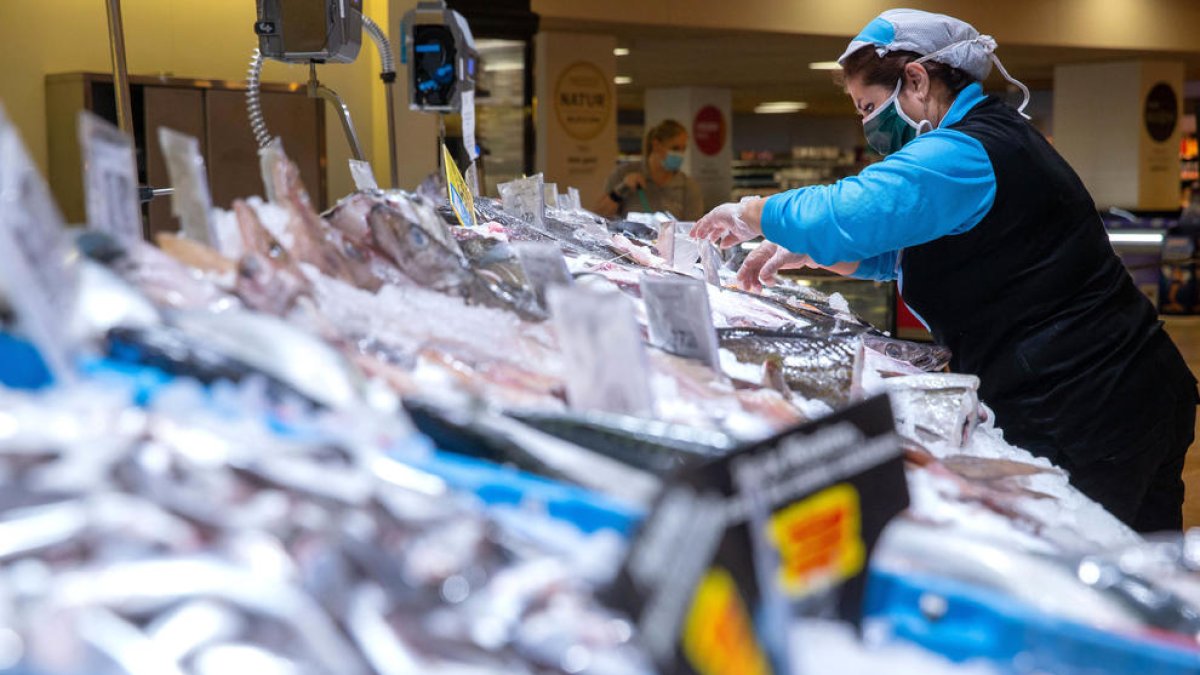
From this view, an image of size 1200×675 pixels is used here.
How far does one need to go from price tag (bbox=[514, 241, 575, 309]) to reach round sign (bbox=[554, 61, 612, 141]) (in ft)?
33.1

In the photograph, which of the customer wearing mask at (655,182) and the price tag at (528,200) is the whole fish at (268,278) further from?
the customer wearing mask at (655,182)

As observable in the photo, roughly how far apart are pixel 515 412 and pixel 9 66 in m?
6.68

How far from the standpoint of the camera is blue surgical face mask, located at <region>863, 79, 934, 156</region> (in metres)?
2.46

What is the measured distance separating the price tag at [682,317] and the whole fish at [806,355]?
12 cm

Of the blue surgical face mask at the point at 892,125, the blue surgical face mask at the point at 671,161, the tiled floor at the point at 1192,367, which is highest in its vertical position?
the blue surgical face mask at the point at 892,125

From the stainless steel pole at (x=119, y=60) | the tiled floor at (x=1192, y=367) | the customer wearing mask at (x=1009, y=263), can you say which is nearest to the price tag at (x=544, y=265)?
the customer wearing mask at (x=1009, y=263)

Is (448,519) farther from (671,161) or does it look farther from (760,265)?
(671,161)

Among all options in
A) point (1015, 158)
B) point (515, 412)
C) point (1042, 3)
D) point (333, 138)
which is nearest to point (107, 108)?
point (333, 138)

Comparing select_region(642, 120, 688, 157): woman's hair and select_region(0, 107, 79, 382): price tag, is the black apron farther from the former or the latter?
select_region(642, 120, 688, 157): woman's hair

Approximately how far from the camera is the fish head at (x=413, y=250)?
1425 millimetres

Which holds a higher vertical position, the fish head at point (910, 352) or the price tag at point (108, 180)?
the price tag at point (108, 180)

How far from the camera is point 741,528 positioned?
71cm

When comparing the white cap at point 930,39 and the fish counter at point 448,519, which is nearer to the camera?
the fish counter at point 448,519

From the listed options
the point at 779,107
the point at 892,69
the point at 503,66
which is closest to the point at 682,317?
the point at 892,69
